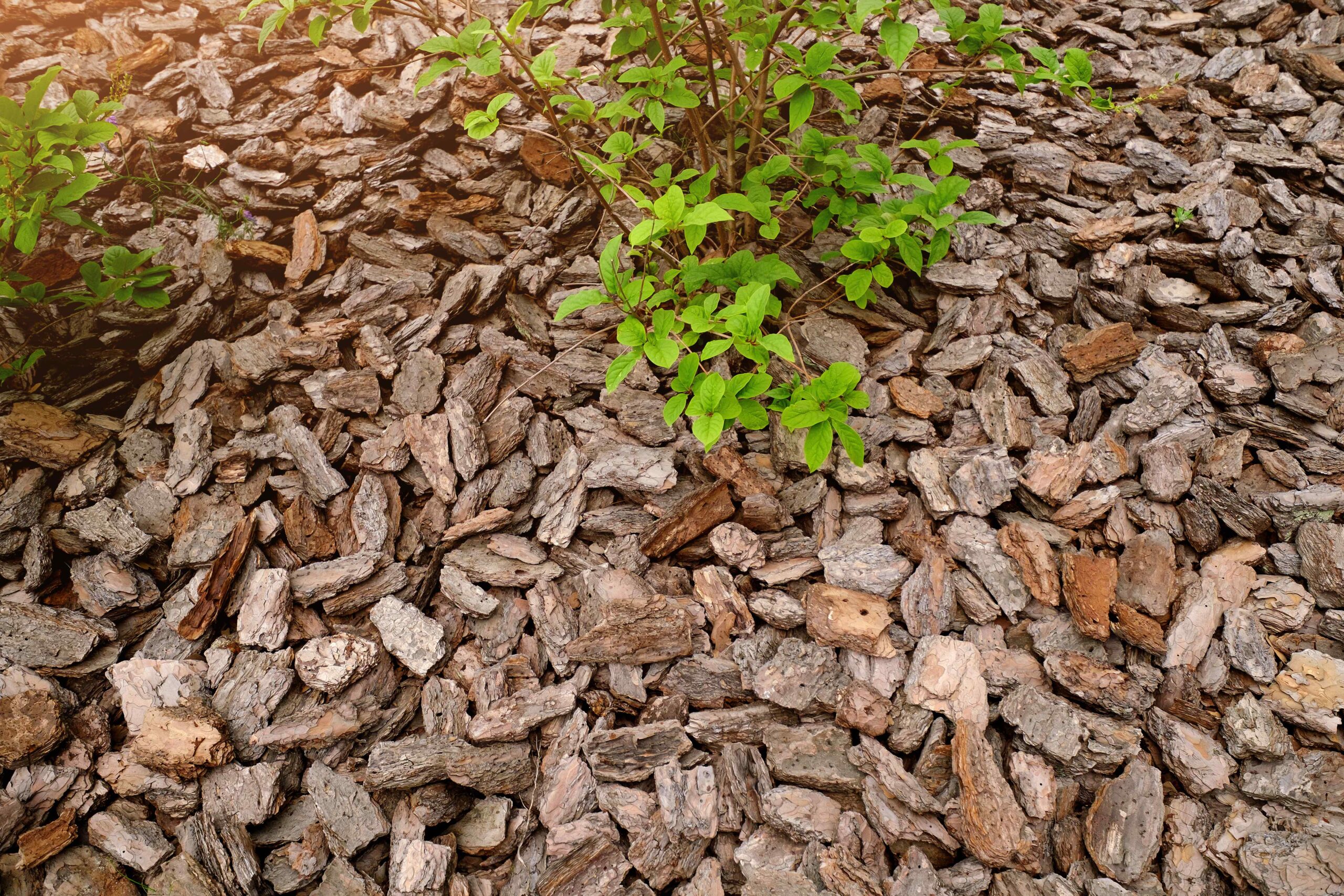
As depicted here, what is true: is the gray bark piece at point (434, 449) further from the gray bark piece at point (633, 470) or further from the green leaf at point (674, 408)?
the green leaf at point (674, 408)

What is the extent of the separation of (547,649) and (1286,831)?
7.06 ft

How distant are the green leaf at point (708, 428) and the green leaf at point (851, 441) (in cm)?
35

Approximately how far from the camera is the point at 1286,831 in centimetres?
194

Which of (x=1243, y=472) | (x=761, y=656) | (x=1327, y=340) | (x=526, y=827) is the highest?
(x=1327, y=340)

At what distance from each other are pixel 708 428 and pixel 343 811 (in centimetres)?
159

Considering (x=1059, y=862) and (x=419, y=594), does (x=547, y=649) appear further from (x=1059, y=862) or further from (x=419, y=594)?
(x=1059, y=862)

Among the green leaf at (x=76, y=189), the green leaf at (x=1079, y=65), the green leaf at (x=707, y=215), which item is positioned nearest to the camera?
the green leaf at (x=707, y=215)

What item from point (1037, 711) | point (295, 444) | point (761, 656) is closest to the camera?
point (1037, 711)

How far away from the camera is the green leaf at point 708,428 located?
2100mm

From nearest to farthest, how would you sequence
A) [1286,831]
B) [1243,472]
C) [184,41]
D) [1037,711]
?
1. [1286,831]
2. [1037,711]
3. [1243,472]
4. [184,41]

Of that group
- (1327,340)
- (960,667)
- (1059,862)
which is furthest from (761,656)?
(1327,340)

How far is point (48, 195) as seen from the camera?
99.2 inches

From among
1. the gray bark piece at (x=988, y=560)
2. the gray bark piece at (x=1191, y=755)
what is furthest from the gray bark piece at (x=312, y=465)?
the gray bark piece at (x=1191, y=755)

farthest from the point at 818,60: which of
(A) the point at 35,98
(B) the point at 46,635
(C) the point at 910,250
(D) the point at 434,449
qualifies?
(B) the point at 46,635
